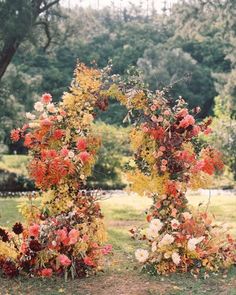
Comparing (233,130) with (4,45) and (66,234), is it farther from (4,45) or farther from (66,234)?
(66,234)

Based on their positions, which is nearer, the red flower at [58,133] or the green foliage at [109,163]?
the red flower at [58,133]

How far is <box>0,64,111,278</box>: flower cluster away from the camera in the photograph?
6066mm

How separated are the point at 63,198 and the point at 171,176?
1.36 metres

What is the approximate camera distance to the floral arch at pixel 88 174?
6207 millimetres

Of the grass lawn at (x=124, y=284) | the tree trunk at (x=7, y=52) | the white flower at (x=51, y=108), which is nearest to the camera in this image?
the grass lawn at (x=124, y=284)

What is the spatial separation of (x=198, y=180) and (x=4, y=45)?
962 cm

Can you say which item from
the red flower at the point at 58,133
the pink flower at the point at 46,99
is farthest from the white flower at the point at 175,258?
the pink flower at the point at 46,99

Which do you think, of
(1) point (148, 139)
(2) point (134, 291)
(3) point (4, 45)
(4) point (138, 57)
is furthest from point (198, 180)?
(4) point (138, 57)

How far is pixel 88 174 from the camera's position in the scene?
6.57m

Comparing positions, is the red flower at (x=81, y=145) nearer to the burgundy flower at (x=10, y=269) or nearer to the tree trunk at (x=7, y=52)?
the burgundy flower at (x=10, y=269)

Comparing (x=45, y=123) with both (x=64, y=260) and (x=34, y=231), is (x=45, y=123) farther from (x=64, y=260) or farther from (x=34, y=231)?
(x=64, y=260)

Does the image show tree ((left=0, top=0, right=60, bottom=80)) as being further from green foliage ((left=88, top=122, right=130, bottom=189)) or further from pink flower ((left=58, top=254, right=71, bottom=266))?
pink flower ((left=58, top=254, right=71, bottom=266))

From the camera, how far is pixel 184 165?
654 cm

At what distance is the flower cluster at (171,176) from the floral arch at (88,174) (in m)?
0.01
